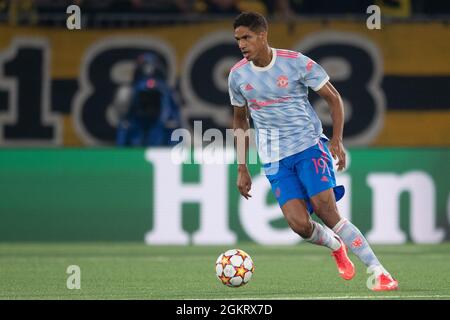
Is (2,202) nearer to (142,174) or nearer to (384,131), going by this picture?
(142,174)

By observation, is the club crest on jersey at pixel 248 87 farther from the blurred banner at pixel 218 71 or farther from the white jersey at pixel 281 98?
the blurred banner at pixel 218 71

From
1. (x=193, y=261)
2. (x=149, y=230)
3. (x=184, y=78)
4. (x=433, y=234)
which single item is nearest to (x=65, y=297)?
(x=193, y=261)

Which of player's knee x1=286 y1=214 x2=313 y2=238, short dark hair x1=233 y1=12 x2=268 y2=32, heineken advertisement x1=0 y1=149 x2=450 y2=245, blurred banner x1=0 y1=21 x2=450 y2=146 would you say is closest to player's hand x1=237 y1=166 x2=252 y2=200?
player's knee x1=286 y1=214 x2=313 y2=238

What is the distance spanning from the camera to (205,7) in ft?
57.2

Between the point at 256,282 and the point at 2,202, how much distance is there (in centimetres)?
548

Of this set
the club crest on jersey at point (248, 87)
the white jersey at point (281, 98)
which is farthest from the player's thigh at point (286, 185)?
the club crest on jersey at point (248, 87)

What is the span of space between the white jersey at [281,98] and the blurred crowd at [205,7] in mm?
8239

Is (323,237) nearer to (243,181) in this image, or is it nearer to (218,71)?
(243,181)

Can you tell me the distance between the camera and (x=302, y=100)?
9.23 metres

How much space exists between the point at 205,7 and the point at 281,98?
27.9 ft

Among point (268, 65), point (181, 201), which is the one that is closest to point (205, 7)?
point (181, 201)

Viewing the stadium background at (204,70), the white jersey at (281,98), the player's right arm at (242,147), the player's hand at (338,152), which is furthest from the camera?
the stadium background at (204,70)

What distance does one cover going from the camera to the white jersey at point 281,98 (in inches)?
358
